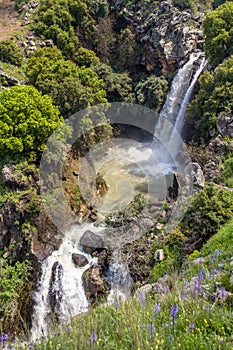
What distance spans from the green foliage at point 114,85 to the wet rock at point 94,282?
602 inches

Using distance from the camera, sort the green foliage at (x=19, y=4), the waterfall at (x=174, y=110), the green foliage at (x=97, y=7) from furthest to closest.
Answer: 1. the green foliage at (x=19, y=4)
2. the green foliage at (x=97, y=7)
3. the waterfall at (x=174, y=110)

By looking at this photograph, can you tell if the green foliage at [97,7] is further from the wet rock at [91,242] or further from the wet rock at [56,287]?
the wet rock at [56,287]

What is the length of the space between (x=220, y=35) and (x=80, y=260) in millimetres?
15993

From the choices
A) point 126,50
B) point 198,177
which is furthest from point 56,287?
point 126,50

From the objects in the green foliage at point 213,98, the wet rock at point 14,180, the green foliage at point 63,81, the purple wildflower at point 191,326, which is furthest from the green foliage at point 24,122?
the purple wildflower at point 191,326

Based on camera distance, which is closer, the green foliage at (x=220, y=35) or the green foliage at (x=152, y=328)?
the green foliage at (x=152, y=328)

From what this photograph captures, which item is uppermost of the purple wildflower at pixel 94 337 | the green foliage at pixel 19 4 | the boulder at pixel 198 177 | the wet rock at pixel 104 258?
the green foliage at pixel 19 4

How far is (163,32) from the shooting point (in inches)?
1061

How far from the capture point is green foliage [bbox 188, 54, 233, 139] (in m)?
18.5

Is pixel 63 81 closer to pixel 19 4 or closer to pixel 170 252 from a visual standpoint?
pixel 170 252

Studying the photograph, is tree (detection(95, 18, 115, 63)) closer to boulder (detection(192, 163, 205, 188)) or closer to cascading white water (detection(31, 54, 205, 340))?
cascading white water (detection(31, 54, 205, 340))

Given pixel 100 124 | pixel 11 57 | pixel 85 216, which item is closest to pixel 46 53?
pixel 11 57

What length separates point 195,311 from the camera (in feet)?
14.9

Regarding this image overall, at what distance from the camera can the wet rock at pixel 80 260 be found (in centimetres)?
1355
